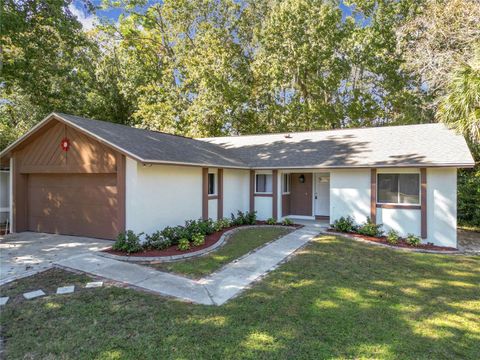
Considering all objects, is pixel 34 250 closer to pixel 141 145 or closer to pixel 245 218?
Result: pixel 141 145

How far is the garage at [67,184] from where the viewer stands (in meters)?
9.47

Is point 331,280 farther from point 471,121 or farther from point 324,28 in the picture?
point 324,28

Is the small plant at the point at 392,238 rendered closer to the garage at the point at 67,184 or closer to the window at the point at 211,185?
the window at the point at 211,185

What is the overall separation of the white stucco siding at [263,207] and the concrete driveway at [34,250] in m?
6.82

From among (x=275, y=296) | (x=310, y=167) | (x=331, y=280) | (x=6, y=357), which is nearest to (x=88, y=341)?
(x=6, y=357)

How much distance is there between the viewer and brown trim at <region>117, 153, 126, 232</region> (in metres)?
8.91

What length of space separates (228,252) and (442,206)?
24.7 feet

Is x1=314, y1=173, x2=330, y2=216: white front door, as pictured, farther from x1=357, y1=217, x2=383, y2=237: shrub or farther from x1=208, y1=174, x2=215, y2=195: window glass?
x1=208, y1=174, x2=215, y2=195: window glass

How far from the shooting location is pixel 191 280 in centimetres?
643

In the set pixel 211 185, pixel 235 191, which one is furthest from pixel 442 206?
pixel 211 185

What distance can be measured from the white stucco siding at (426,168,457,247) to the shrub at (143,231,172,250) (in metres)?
8.87

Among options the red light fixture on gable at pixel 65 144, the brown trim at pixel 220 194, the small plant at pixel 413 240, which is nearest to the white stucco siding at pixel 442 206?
the small plant at pixel 413 240

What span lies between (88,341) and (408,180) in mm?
10909

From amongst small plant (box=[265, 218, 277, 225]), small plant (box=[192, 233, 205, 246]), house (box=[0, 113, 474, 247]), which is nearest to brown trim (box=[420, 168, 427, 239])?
house (box=[0, 113, 474, 247])
